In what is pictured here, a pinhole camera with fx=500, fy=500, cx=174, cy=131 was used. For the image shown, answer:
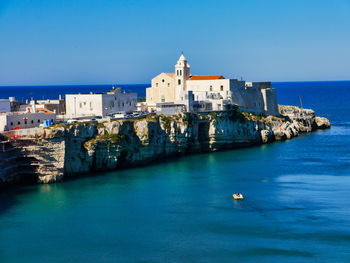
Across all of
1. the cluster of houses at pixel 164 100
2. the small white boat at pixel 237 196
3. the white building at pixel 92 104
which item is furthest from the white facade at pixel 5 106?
the small white boat at pixel 237 196

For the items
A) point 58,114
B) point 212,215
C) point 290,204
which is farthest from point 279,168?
point 58,114

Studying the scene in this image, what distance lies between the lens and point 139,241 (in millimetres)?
37094

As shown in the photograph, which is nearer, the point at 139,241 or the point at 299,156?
the point at 139,241

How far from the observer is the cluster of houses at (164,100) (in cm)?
6312

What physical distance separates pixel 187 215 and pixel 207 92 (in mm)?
42034

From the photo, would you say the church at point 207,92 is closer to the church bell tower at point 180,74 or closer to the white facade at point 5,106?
the church bell tower at point 180,74

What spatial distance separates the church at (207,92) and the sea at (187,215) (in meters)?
18.4

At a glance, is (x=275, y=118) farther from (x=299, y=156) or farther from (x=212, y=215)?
(x=212, y=215)

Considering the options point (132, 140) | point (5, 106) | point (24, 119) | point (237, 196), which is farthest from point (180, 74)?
point (237, 196)

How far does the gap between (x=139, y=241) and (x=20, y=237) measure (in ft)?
30.3

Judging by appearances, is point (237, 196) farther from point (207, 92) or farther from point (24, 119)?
point (207, 92)

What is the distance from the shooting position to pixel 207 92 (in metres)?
82.4

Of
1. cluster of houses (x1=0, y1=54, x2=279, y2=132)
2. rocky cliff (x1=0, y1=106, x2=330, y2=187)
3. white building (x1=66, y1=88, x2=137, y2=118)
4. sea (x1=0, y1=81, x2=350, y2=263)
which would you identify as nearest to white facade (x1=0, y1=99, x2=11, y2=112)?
cluster of houses (x1=0, y1=54, x2=279, y2=132)

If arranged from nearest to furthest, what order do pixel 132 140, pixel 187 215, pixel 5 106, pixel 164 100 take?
pixel 187 215 → pixel 132 140 → pixel 5 106 → pixel 164 100
